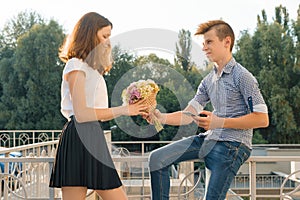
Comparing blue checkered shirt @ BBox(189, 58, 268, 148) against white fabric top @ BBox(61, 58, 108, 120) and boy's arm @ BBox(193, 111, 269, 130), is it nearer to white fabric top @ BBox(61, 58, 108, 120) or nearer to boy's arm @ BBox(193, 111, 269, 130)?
boy's arm @ BBox(193, 111, 269, 130)

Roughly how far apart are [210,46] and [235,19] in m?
14.1

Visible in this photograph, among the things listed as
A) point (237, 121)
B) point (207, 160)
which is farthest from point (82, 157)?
point (237, 121)

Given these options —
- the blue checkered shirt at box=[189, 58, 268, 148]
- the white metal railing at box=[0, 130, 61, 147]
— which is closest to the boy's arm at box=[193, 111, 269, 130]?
the blue checkered shirt at box=[189, 58, 268, 148]

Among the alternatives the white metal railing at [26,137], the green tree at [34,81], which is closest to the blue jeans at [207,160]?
the white metal railing at [26,137]

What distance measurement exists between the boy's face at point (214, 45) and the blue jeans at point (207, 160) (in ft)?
1.27

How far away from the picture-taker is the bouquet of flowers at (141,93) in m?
2.34

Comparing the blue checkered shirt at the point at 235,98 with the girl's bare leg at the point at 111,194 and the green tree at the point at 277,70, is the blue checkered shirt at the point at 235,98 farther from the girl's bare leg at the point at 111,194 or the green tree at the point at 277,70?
the green tree at the point at 277,70

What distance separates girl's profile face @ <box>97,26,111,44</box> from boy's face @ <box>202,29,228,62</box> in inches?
17.9

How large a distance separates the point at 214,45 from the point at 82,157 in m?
0.77

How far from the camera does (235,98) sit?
231 centimetres

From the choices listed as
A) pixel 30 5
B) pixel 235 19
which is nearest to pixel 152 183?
pixel 235 19

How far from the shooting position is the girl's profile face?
7.21ft

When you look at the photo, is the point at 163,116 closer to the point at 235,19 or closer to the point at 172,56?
the point at 172,56

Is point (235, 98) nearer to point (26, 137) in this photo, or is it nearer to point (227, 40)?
point (227, 40)
